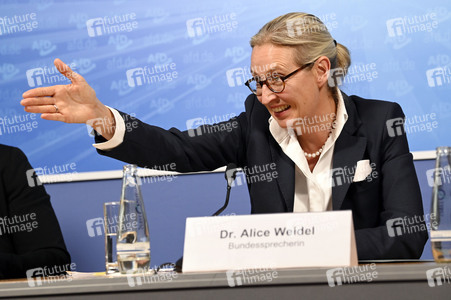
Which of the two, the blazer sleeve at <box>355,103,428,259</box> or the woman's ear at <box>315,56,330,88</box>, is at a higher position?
the woman's ear at <box>315,56,330,88</box>

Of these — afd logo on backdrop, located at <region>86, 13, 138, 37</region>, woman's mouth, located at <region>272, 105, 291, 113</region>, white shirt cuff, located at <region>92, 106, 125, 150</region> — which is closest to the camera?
white shirt cuff, located at <region>92, 106, 125, 150</region>

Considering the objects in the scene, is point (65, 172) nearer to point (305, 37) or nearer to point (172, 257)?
point (172, 257)

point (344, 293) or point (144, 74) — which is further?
point (144, 74)

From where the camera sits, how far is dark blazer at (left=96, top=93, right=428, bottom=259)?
163 cm

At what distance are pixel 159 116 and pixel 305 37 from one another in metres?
0.78

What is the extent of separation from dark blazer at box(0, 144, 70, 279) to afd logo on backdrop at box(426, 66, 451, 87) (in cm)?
140

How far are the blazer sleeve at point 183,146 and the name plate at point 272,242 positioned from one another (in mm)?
571

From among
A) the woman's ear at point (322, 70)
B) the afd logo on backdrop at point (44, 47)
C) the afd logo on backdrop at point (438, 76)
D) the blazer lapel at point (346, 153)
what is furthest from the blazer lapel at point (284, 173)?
the afd logo on backdrop at point (44, 47)

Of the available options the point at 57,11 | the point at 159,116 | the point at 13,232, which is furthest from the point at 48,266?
the point at 57,11

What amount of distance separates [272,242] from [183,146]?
2.74ft

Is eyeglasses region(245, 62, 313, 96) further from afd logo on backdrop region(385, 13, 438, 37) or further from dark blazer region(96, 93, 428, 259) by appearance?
afd logo on backdrop region(385, 13, 438, 37)

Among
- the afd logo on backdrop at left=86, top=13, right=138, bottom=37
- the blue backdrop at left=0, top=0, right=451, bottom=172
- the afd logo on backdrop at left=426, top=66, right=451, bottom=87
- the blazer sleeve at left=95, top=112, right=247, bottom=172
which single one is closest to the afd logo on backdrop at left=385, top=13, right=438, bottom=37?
the blue backdrop at left=0, top=0, right=451, bottom=172

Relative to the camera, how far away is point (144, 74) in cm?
244

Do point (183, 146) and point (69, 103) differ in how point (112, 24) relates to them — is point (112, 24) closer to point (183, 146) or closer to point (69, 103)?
point (183, 146)
